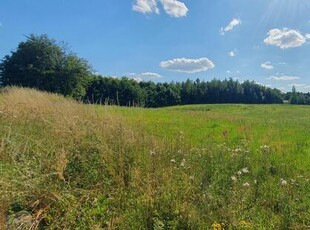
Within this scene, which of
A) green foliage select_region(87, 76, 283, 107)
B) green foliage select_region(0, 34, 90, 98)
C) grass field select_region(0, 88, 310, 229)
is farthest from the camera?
green foliage select_region(87, 76, 283, 107)

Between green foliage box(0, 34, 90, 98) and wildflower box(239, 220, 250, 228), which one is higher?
green foliage box(0, 34, 90, 98)

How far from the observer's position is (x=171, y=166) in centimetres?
479

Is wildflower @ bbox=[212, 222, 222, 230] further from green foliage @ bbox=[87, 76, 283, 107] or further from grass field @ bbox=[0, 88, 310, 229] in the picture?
green foliage @ bbox=[87, 76, 283, 107]

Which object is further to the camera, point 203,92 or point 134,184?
point 203,92

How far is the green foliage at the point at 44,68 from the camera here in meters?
40.3

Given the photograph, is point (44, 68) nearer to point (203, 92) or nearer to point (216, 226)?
point (216, 226)

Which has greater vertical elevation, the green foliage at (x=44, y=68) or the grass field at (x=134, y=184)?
the green foliage at (x=44, y=68)

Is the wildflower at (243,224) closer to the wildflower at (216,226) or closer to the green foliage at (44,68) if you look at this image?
the wildflower at (216,226)

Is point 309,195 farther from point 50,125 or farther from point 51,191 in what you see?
point 50,125

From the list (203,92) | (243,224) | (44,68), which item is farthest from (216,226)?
(203,92)

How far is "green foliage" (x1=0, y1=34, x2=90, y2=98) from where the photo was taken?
40.3 m

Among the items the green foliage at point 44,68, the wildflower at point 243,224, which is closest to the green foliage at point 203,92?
the green foliage at point 44,68

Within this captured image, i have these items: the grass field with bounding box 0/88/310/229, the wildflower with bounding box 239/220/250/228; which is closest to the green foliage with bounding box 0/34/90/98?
the grass field with bounding box 0/88/310/229

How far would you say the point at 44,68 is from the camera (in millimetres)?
40500
